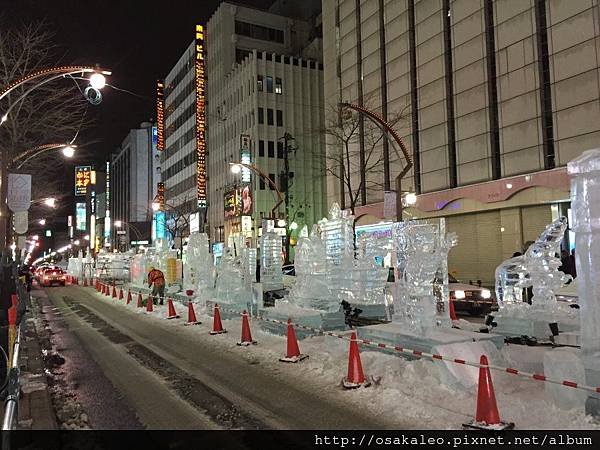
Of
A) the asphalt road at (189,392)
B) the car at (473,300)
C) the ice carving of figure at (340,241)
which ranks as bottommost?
the asphalt road at (189,392)

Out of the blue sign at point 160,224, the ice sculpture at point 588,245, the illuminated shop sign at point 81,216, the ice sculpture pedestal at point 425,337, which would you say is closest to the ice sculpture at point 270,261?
the ice sculpture pedestal at point 425,337

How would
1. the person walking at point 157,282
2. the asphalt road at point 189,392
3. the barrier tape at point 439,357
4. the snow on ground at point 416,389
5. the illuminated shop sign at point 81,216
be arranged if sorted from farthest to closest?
1. the illuminated shop sign at point 81,216
2. the person walking at point 157,282
3. the asphalt road at point 189,392
4. the snow on ground at point 416,389
5. the barrier tape at point 439,357

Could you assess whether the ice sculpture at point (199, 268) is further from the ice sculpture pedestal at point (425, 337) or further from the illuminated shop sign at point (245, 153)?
the illuminated shop sign at point (245, 153)

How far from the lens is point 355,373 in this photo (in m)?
8.34

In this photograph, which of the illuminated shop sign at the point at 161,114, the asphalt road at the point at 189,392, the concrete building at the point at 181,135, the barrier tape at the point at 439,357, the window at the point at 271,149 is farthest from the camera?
the illuminated shop sign at the point at 161,114

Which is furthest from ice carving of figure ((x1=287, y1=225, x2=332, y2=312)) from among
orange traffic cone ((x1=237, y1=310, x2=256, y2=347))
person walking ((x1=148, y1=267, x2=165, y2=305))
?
person walking ((x1=148, y1=267, x2=165, y2=305))

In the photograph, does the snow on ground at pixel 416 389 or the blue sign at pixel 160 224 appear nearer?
the snow on ground at pixel 416 389

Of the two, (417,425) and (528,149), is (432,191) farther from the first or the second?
(417,425)

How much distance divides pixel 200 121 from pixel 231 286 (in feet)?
173

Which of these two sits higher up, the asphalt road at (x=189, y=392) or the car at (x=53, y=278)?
the car at (x=53, y=278)

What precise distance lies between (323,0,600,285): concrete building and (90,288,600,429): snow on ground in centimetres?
1886

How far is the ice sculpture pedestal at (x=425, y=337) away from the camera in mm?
8727

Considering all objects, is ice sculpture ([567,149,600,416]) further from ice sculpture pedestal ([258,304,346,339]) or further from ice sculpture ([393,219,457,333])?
ice sculpture pedestal ([258,304,346,339])

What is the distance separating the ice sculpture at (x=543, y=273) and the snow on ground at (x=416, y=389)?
2.05 metres
